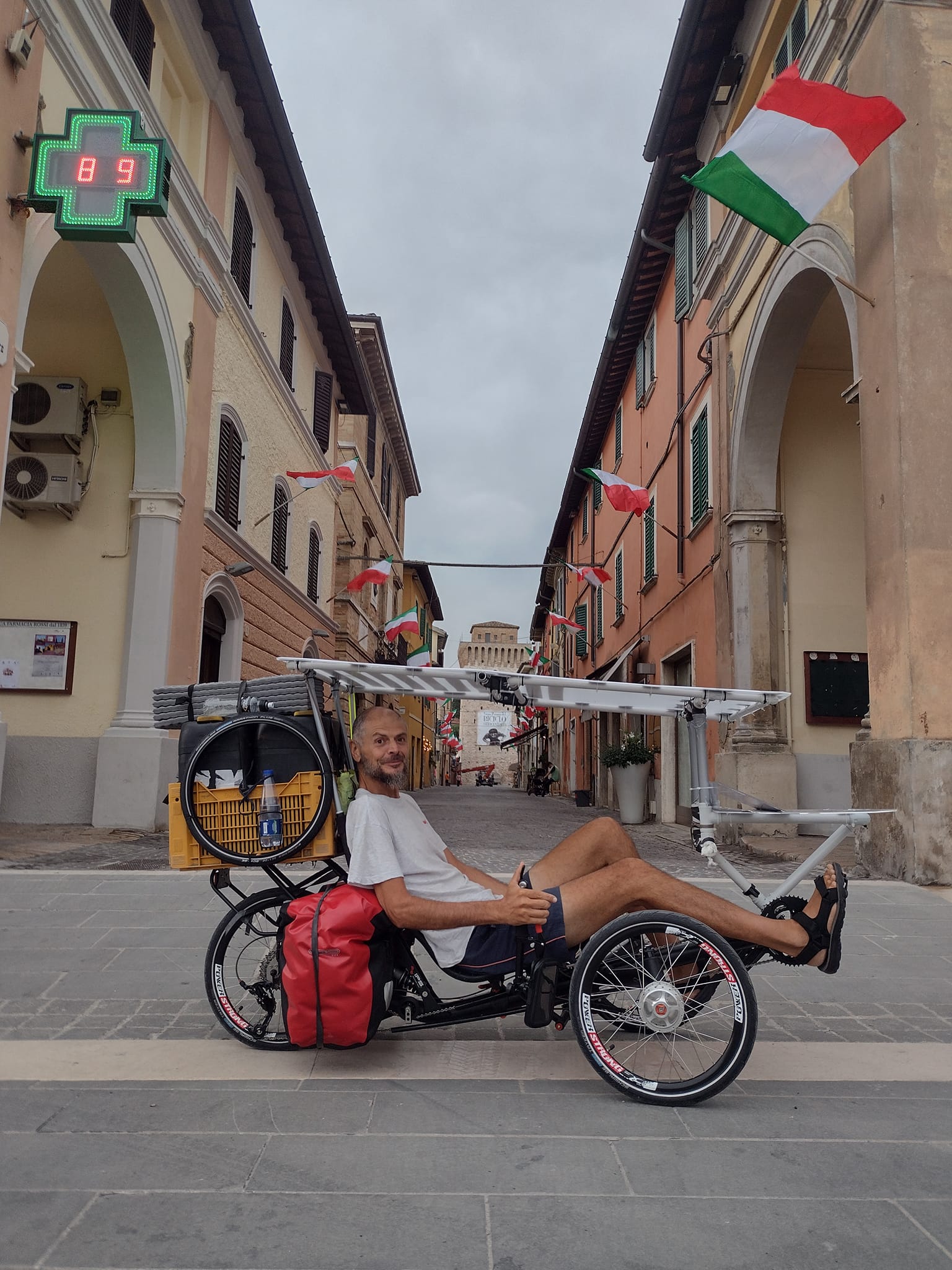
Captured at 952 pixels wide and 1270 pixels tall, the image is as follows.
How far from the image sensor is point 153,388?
1150 cm

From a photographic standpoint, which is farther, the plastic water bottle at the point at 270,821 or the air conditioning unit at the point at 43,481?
the air conditioning unit at the point at 43,481

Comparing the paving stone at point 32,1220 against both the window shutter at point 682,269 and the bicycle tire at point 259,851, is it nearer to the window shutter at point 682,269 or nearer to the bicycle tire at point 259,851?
the bicycle tire at point 259,851

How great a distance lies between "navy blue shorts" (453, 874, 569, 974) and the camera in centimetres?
330

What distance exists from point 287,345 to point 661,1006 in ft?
53.8

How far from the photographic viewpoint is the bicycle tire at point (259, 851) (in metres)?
3.49

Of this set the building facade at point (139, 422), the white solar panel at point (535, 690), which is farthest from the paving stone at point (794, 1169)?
the building facade at point (139, 422)

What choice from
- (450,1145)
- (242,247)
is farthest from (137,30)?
(450,1145)

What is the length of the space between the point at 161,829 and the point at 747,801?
28.0ft

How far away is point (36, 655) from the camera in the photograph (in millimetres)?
11195

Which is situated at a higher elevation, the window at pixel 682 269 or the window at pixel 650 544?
the window at pixel 682 269

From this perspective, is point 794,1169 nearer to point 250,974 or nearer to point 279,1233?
point 279,1233

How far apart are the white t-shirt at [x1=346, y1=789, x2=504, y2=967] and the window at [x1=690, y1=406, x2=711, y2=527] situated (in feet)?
34.9

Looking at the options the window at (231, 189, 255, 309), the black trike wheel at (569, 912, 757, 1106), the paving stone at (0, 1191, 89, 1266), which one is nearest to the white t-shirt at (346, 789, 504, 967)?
the black trike wheel at (569, 912, 757, 1106)

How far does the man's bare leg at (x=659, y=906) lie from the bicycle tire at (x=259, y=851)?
897mm
